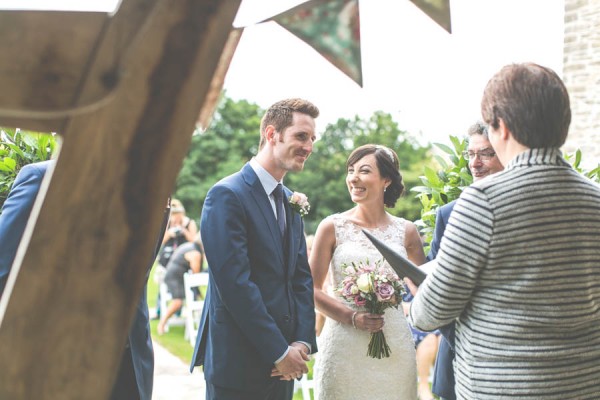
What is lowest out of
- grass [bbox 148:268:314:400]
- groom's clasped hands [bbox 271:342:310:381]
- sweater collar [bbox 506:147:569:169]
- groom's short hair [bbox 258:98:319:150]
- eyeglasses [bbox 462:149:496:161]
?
grass [bbox 148:268:314:400]

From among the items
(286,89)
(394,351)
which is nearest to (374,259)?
(394,351)

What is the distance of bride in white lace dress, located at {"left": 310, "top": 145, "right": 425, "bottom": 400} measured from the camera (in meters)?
3.91

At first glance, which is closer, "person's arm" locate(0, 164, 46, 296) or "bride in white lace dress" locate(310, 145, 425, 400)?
"person's arm" locate(0, 164, 46, 296)

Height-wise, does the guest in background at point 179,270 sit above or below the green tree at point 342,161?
below

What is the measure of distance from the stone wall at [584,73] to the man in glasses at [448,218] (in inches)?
399

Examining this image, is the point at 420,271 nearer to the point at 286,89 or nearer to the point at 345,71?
the point at 345,71

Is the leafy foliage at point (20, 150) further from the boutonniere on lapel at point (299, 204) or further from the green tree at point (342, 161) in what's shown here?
the green tree at point (342, 161)

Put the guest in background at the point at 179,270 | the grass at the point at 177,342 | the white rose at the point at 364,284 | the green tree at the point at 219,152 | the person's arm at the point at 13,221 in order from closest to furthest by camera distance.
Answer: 1. the person's arm at the point at 13,221
2. the white rose at the point at 364,284
3. the grass at the point at 177,342
4. the guest in background at the point at 179,270
5. the green tree at the point at 219,152

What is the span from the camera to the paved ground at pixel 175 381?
7582 millimetres

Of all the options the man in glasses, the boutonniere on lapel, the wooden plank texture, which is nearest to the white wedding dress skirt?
the man in glasses

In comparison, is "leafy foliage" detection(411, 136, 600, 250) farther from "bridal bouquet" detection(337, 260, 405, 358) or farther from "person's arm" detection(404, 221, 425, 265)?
"bridal bouquet" detection(337, 260, 405, 358)

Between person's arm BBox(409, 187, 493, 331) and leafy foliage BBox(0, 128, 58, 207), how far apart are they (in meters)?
2.30

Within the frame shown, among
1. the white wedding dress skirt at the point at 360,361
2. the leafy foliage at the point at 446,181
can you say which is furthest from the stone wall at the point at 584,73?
the white wedding dress skirt at the point at 360,361

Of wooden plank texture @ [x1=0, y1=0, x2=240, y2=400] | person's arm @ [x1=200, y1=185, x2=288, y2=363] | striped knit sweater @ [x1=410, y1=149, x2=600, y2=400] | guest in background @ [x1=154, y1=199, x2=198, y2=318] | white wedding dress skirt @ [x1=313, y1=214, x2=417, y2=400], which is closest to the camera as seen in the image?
wooden plank texture @ [x1=0, y1=0, x2=240, y2=400]
